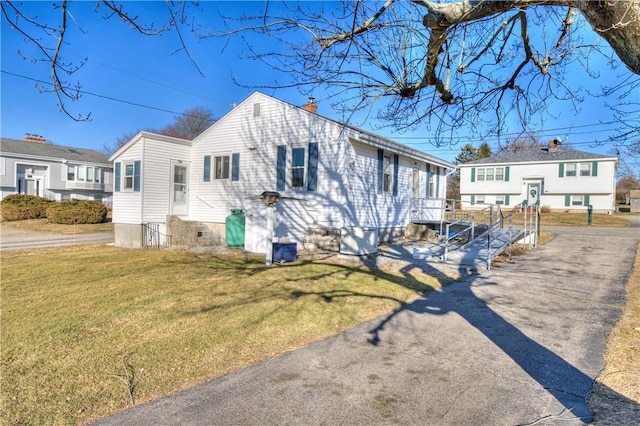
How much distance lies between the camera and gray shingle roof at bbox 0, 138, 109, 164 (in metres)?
31.7

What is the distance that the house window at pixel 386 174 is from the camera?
14.5 m

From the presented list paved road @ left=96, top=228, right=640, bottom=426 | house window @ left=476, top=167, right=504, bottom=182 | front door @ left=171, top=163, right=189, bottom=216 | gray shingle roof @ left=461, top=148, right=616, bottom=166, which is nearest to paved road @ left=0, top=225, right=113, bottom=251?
front door @ left=171, top=163, right=189, bottom=216

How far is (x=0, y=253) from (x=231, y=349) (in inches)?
480

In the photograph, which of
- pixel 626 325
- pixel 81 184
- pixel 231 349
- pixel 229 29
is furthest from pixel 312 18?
pixel 81 184

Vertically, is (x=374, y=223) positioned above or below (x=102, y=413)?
above

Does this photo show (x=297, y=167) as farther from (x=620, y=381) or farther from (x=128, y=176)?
(x=620, y=381)

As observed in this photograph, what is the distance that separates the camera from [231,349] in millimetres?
4160

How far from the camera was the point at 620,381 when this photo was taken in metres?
3.53

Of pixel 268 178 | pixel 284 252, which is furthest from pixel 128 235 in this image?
pixel 284 252

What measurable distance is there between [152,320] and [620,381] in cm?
528

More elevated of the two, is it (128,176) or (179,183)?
(128,176)

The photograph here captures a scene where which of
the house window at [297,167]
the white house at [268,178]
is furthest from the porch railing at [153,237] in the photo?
the house window at [297,167]

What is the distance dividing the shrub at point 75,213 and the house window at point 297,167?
51.4ft

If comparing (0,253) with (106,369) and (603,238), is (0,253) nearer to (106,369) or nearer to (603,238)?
(106,369)
